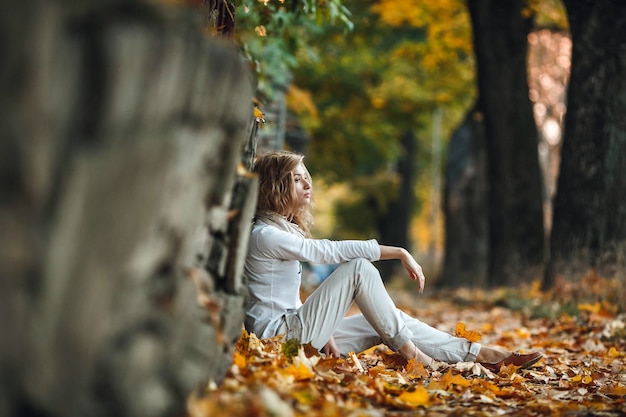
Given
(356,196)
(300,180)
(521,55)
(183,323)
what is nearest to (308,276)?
(356,196)

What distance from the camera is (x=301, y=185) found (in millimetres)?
4996

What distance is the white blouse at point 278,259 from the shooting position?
459cm

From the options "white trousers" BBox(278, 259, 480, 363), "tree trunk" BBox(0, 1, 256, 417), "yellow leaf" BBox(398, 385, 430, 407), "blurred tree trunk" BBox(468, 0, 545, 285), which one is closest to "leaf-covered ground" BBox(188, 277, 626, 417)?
"yellow leaf" BBox(398, 385, 430, 407)

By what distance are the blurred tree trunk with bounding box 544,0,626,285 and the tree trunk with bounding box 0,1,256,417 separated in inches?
286

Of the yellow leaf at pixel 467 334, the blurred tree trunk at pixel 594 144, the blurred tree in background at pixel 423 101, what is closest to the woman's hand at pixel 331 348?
the yellow leaf at pixel 467 334

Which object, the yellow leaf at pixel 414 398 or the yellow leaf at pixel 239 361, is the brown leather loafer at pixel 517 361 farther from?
the yellow leaf at pixel 239 361

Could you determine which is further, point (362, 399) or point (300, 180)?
point (300, 180)

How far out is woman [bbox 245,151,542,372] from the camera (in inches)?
184

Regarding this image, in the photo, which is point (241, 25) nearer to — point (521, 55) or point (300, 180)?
point (300, 180)

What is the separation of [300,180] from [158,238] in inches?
91.6

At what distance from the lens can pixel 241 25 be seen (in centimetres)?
790

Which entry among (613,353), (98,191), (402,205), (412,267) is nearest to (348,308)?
(412,267)

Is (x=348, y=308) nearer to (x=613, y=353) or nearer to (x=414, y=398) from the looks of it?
(x=414, y=398)

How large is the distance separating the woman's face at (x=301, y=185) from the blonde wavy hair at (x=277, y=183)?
0.08 ft
